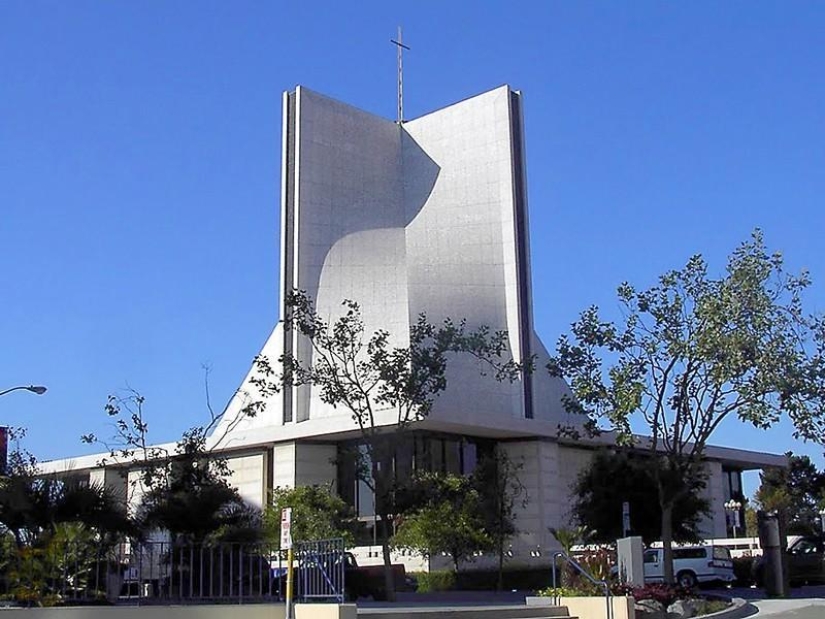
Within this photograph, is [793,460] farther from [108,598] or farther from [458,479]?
[108,598]

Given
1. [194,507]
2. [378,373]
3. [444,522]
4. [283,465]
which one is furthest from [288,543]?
[283,465]

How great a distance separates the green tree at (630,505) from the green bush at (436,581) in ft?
18.6

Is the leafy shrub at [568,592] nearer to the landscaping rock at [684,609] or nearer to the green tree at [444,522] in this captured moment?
the landscaping rock at [684,609]

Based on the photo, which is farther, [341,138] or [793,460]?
[793,460]

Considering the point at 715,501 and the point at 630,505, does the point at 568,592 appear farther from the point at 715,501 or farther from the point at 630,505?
the point at 715,501

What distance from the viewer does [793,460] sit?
71250mm

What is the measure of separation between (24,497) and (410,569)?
24.2 meters

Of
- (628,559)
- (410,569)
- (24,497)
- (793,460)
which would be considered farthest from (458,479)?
(793,460)

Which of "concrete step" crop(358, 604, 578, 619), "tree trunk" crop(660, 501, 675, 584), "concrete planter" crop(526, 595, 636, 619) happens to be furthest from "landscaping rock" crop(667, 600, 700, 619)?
"tree trunk" crop(660, 501, 675, 584)

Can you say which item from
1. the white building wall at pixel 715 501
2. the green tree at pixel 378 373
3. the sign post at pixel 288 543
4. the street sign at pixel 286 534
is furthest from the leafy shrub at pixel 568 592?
the white building wall at pixel 715 501

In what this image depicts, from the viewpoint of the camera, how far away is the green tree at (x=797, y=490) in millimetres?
62281

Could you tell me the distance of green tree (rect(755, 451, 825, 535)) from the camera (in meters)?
62.3

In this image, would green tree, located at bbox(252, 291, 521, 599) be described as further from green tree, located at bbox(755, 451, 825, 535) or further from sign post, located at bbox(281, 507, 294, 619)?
green tree, located at bbox(755, 451, 825, 535)

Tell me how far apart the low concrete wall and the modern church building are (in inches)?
1034
